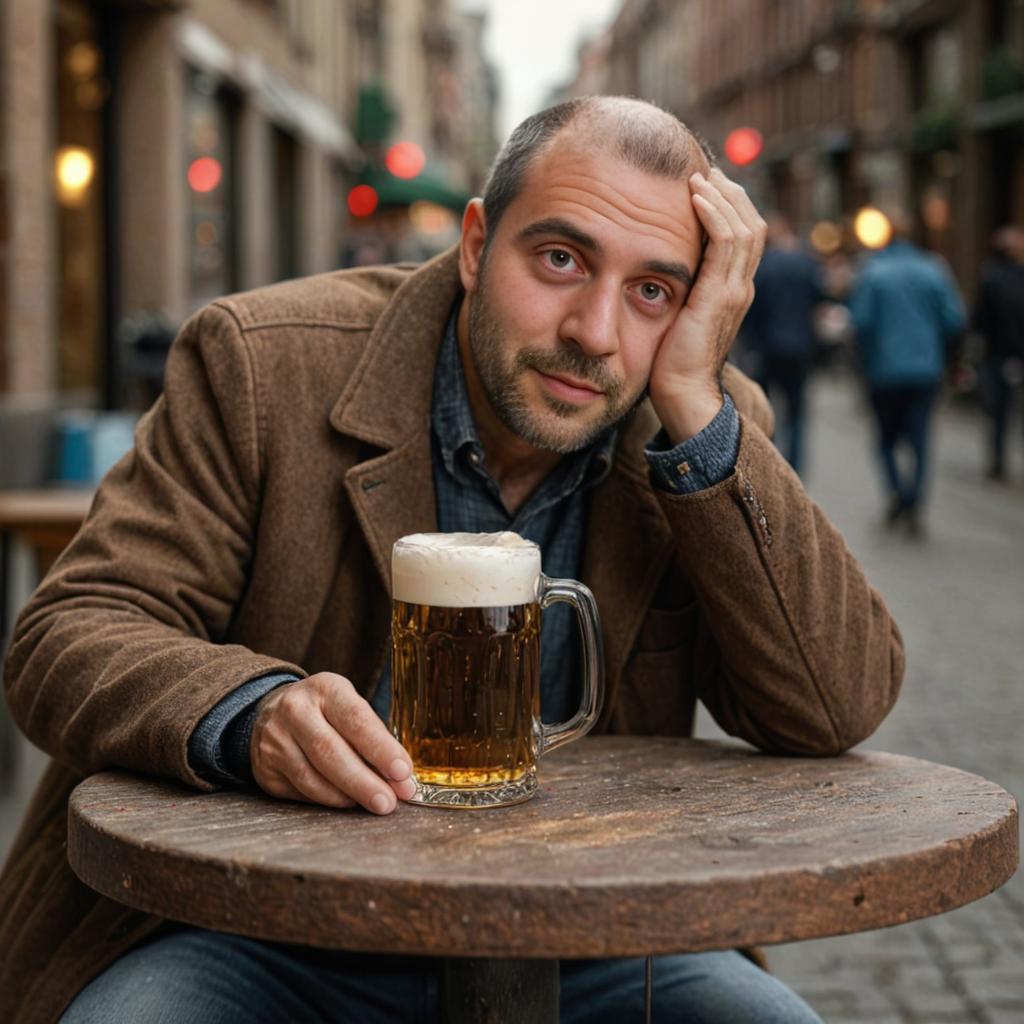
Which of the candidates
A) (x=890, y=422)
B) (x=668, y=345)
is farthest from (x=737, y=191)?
(x=890, y=422)

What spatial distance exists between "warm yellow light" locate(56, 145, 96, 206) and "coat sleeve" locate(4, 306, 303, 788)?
29.9 ft

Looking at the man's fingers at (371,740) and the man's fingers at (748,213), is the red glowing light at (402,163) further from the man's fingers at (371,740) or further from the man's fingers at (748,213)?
the man's fingers at (371,740)

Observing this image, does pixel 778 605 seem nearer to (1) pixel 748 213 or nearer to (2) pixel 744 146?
(1) pixel 748 213

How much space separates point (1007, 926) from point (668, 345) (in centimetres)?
229

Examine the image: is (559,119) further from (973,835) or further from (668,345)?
(973,835)

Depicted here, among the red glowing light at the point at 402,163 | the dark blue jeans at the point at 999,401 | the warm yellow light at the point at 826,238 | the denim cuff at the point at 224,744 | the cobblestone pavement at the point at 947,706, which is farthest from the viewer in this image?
the warm yellow light at the point at 826,238

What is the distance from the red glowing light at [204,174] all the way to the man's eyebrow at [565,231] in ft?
41.1

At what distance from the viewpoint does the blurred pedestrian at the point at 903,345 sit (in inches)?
418

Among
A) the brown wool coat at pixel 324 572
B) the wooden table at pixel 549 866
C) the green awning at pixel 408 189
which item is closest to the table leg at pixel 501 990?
the wooden table at pixel 549 866

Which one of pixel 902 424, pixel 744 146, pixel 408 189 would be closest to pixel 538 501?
pixel 902 424

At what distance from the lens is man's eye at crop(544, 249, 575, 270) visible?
6.73 ft

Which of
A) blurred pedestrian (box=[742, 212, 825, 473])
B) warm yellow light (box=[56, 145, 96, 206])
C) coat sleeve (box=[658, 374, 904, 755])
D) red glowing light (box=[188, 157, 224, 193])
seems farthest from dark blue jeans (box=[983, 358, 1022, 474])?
coat sleeve (box=[658, 374, 904, 755])

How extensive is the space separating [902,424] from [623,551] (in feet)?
30.0

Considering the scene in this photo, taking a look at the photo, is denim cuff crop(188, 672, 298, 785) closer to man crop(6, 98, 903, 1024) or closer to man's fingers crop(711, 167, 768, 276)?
man crop(6, 98, 903, 1024)
